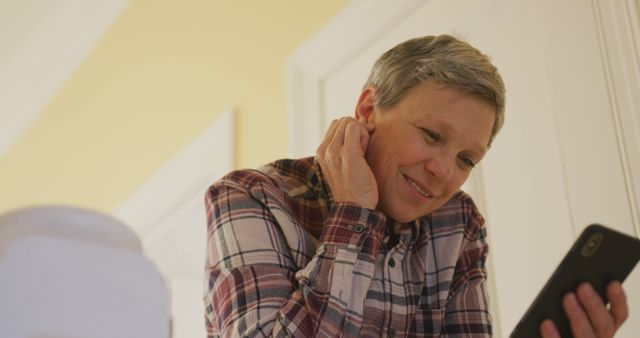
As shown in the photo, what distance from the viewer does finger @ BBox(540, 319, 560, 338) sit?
3.40 ft

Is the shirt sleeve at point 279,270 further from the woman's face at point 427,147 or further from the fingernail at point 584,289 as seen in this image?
the fingernail at point 584,289

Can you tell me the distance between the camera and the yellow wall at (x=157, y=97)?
2521 millimetres

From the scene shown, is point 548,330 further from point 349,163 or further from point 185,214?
point 185,214

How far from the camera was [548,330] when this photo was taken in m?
1.04

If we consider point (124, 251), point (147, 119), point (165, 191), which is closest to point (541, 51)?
point (124, 251)

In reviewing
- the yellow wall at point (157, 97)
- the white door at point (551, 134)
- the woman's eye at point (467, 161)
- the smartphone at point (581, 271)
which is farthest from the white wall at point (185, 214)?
the smartphone at point (581, 271)

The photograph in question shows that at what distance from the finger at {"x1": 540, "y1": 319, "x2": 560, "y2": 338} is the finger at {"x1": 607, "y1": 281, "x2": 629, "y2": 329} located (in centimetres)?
10

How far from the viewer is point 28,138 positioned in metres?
4.43

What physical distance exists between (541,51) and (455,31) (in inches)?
10.9

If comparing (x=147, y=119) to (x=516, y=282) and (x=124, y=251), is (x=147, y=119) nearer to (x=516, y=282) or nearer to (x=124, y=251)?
(x=516, y=282)

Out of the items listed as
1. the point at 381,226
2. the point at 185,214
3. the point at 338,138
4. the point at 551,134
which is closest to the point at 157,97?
the point at 185,214

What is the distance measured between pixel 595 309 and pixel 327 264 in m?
0.36

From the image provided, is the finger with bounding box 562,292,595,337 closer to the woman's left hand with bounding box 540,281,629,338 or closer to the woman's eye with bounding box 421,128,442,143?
the woman's left hand with bounding box 540,281,629,338

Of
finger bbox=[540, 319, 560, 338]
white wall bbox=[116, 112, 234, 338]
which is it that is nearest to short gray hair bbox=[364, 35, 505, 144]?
finger bbox=[540, 319, 560, 338]
